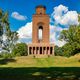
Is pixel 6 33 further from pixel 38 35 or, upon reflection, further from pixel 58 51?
pixel 58 51

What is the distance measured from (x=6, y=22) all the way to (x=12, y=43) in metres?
7.06

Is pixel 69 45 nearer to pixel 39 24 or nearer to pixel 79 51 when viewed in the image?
pixel 79 51

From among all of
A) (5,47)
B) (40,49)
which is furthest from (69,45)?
(5,47)

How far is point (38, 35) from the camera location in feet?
252

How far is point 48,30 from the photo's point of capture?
76.8 metres

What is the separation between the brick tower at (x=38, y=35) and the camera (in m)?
75.0

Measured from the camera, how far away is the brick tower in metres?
75.0
